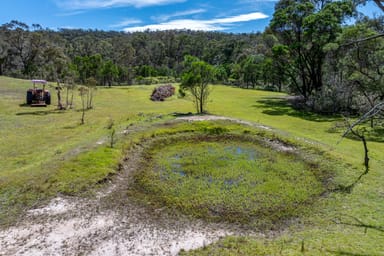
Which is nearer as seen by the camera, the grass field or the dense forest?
the grass field

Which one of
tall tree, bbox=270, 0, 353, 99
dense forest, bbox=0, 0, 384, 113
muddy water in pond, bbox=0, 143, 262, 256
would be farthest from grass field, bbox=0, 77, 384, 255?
tall tree, bbox=270, 0, 353, 99

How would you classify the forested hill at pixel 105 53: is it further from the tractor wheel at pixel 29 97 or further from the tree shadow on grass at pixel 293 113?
the tree shadow on grass at pixel 293 113

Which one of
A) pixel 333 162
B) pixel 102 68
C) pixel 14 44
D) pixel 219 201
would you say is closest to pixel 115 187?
pixel 219 201

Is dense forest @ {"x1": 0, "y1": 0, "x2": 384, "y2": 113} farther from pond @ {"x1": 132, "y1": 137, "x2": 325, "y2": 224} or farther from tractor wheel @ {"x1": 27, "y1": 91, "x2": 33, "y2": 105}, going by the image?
pond @ {"x1": 132, "y1": 137, "x2": 325, "y2": 224}

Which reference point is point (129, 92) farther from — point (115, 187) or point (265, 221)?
point (265, 221)

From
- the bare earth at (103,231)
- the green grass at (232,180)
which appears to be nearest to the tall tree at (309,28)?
the green grass at (232,180)

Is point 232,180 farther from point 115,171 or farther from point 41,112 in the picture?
point 41,112

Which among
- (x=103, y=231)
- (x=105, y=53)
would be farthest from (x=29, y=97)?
(x=105, y=53)
